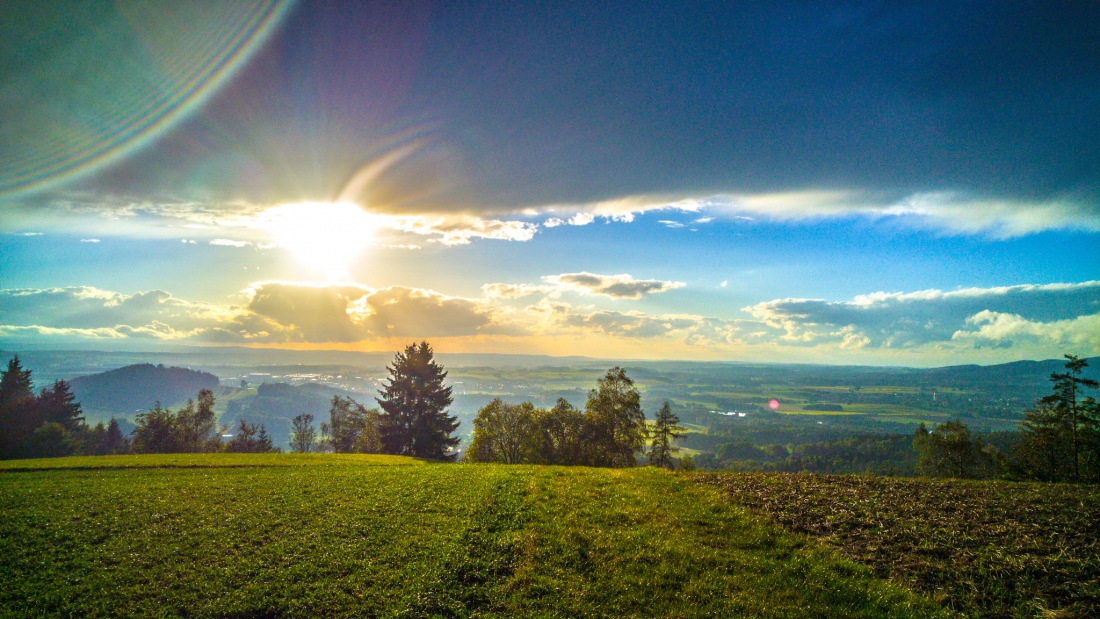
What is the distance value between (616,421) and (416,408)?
94.5ft

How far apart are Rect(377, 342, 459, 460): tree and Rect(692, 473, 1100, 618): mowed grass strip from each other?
152 ft

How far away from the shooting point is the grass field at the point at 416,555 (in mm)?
10539

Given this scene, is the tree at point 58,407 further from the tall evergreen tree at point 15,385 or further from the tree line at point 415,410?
the tree line at point 415,410

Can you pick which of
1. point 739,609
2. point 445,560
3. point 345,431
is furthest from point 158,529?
point 345,431

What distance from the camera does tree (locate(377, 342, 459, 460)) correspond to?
57.5 m

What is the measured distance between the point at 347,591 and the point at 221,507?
10.7 m

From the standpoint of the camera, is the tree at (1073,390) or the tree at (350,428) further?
the tree at (350,428)

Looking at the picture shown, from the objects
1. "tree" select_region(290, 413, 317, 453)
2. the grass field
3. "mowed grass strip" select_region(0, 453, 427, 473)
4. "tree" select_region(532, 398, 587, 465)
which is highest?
the grass field

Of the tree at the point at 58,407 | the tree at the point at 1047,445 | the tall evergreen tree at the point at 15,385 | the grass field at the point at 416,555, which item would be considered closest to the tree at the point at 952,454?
the tree at the point at 1047,445

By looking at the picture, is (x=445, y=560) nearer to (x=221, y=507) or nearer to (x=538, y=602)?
(x=538, y=602)

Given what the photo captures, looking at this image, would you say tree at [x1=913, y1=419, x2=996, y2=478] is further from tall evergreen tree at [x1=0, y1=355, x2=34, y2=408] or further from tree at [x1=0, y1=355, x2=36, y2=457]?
tall evergreen tree at [x1=0, y1=355, x2=34, y2=408]

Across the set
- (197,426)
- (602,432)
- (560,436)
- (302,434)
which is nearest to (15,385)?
(197,426)

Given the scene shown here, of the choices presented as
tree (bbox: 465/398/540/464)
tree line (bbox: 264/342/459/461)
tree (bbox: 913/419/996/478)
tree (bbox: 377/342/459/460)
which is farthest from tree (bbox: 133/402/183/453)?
tree (bbox: 913/419/996/478)

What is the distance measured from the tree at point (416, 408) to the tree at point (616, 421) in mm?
21459
